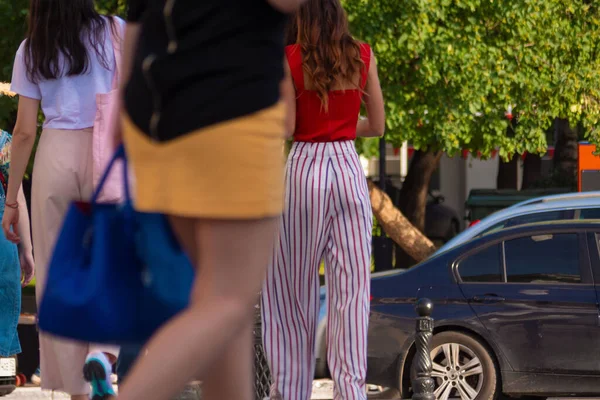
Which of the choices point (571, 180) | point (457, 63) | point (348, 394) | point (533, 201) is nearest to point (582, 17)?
point (457, 63)

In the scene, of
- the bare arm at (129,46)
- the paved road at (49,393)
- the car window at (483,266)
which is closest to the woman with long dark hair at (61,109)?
the bare arm at (129,46)

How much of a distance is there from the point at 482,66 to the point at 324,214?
39.0 feet

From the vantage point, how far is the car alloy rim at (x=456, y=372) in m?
9.87

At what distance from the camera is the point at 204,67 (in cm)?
296

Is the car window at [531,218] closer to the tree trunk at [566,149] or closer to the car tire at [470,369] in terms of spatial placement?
the car tire at [470,369]

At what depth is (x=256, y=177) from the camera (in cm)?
292

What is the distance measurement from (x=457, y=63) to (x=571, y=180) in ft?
26.3

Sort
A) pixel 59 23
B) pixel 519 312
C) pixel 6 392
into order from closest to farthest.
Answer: pixel 59 23 < pixel 6 392 < pixel 519 312

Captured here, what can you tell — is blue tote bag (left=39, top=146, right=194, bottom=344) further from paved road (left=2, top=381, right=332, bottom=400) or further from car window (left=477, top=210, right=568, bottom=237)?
car window (left=477, top=210, right=568, bottom=237)

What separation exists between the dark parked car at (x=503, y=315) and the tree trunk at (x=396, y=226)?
9358 mm

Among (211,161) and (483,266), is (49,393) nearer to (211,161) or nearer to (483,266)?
(483,266)

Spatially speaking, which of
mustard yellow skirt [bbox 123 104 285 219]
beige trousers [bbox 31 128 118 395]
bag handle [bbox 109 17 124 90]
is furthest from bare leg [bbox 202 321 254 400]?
bag handle [bbox 109 17 124 90]

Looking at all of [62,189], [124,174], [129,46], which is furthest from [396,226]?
[124,174]

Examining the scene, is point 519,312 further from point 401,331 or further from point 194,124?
point 194,124
